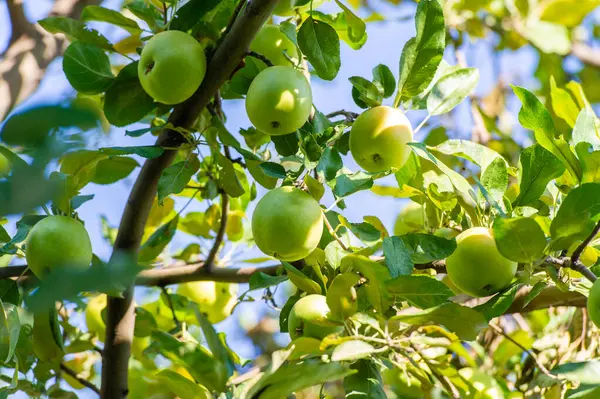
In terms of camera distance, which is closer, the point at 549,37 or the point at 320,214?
the point at 320,214

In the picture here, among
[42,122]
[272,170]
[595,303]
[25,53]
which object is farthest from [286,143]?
[25,53]

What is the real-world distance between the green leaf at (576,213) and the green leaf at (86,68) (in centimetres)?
67

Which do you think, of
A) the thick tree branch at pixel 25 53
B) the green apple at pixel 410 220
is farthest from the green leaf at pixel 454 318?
the thick tree branch at pixel 25 53

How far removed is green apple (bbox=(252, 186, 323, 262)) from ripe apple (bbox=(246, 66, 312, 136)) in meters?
0.11

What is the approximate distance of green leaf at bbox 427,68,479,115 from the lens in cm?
98

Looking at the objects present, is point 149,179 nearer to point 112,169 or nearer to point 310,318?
point 112,169

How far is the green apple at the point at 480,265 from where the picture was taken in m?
0.73

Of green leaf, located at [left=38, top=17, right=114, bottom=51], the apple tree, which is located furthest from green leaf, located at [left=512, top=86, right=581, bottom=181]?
green leaf, located at [left=38, top=17, right=114, bottom=51]

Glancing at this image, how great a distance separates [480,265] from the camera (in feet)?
2.40

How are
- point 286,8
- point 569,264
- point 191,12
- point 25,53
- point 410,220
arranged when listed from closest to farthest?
point 569,264 → point 191,12 → point 286,8 → point 410,220 → point 25,53

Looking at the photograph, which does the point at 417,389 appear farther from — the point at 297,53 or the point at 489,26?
the point at 489,26

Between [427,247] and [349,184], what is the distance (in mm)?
121

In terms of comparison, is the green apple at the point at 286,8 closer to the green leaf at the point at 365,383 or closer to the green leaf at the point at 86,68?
the green leaf at the point at 86,68

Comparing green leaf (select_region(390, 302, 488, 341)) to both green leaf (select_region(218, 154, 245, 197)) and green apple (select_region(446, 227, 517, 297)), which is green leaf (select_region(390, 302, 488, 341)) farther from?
green leaf (select_region(218, 154, 245, 197))
